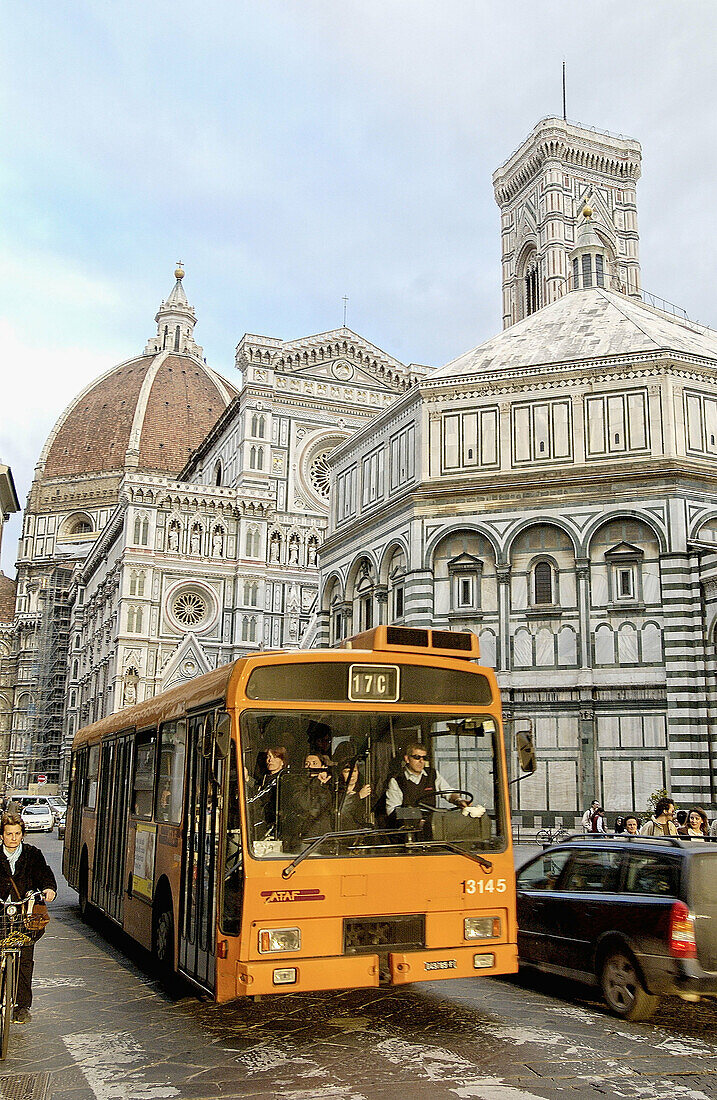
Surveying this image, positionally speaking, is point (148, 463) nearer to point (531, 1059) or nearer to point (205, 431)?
point (205, 431)

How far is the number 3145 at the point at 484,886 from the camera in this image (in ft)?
26.1

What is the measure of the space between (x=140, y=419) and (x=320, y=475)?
46467 mm

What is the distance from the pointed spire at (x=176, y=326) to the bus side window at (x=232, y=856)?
Answer: 115m

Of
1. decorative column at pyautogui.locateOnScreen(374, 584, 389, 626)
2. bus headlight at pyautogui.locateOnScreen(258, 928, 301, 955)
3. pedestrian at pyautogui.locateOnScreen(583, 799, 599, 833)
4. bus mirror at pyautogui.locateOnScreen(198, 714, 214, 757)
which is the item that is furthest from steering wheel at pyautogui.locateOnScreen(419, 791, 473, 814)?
decorative column at pyautogui.locateOnScreen(374, 584, 389, 626)

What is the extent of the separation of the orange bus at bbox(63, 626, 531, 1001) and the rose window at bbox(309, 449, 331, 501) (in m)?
52.1

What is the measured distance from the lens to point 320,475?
61.6 m

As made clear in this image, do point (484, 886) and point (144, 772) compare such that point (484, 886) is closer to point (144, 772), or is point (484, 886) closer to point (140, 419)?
point (144, 772)

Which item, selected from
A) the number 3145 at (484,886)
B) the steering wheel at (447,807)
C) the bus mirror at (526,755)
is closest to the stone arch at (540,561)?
the bus mirror at (526,755)

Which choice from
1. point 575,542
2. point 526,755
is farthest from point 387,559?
point 526,755

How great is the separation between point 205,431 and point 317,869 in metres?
98.7

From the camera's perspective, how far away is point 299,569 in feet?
191

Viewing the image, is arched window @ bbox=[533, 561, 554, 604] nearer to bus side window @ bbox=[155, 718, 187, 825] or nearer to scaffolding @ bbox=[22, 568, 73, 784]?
bus side window @ bbox=[155, 718, 187, 825]

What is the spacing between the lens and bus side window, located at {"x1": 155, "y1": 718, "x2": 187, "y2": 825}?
9250 millimetres

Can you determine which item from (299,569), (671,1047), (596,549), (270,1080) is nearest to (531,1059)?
(671,1047)
